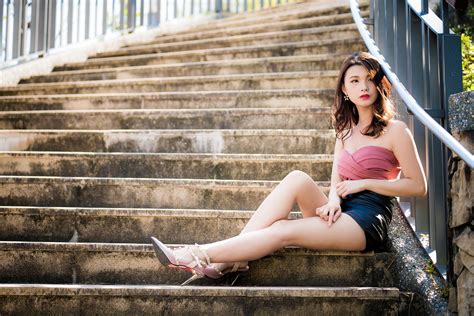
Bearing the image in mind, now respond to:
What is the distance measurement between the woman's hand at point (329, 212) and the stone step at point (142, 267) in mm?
175

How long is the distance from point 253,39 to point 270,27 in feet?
1.40

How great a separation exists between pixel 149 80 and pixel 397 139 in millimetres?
2655

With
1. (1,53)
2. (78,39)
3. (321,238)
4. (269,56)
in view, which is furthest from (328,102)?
(78,39)

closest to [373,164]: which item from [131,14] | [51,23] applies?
[51,23]

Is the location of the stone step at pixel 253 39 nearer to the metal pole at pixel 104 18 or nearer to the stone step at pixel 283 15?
the stone step at pixel 283 15

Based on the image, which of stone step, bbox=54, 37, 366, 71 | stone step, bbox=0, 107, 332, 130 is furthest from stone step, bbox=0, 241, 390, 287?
stone step, bbox=54, 37, 366, 71

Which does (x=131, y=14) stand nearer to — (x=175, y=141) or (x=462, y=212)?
(x=175, y=141)

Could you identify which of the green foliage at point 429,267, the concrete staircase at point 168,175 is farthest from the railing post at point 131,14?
the green foliage at point 429,267

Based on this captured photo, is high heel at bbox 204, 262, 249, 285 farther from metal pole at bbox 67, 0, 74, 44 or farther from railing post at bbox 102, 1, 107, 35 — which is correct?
railing post at bbox 102, 1, 107, 35

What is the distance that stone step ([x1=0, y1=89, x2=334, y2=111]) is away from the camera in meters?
3.85

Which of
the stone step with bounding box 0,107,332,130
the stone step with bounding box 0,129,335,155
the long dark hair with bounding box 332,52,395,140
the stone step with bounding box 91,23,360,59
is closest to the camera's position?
the long dark hair with bounding box 332,52,395,140

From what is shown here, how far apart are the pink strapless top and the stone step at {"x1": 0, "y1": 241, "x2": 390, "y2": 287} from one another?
0.37 meters

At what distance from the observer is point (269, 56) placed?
499 cm

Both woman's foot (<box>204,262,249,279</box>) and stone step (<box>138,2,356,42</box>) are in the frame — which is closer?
woman's foot (<box>204,262,249,279</box>)
